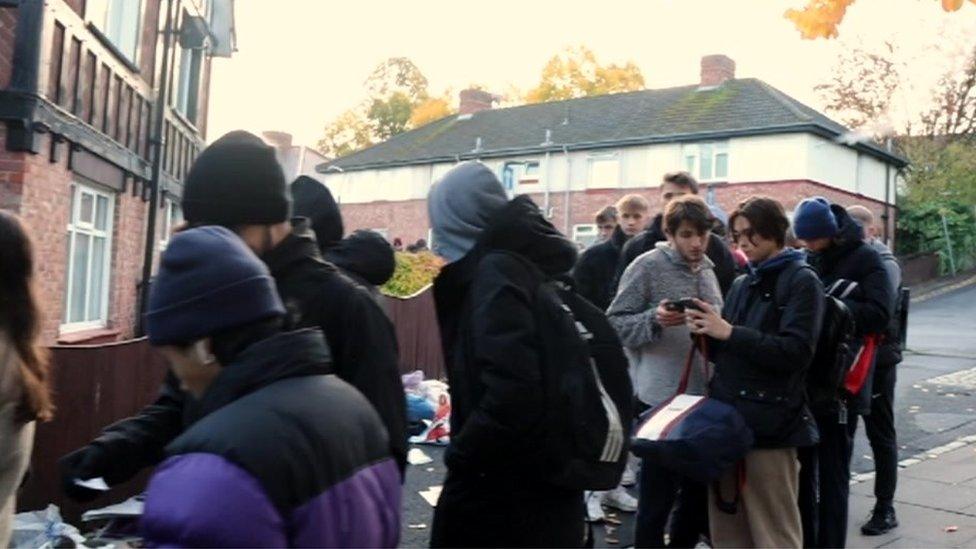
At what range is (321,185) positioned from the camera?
3.42 metres

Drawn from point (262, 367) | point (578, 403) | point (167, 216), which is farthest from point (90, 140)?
point (262, 367)

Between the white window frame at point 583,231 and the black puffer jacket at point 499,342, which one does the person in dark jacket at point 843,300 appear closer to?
the black puffer jacket at point 499,342

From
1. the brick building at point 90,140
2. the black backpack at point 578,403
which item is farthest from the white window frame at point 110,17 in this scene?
the black backpack at point 578,403

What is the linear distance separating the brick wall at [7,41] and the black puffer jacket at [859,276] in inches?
303

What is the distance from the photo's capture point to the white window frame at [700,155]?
34.1 metres

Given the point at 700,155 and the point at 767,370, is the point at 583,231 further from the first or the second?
the point at 767,370

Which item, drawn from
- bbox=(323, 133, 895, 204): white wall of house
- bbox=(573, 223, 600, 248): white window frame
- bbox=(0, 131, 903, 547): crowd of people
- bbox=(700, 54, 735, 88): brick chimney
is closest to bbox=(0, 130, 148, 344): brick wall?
bbox=(0, 131, 903, 547): crowd of people

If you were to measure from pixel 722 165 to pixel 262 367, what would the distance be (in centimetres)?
3398

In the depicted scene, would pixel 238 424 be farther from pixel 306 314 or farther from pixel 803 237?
pixel 803 237

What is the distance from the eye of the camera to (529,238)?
2.89 metres

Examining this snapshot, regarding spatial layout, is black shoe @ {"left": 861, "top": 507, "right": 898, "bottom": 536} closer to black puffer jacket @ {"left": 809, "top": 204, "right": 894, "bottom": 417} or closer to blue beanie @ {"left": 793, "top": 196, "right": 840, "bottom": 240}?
black puffer jacket @ {"left": 809, "top": 204, "right": 894, "bottom": 417}

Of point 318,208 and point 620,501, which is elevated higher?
point 318,208

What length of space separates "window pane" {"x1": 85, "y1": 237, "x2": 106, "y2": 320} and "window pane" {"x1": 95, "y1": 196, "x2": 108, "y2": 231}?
0.18 m

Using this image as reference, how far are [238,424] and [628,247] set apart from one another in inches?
167
